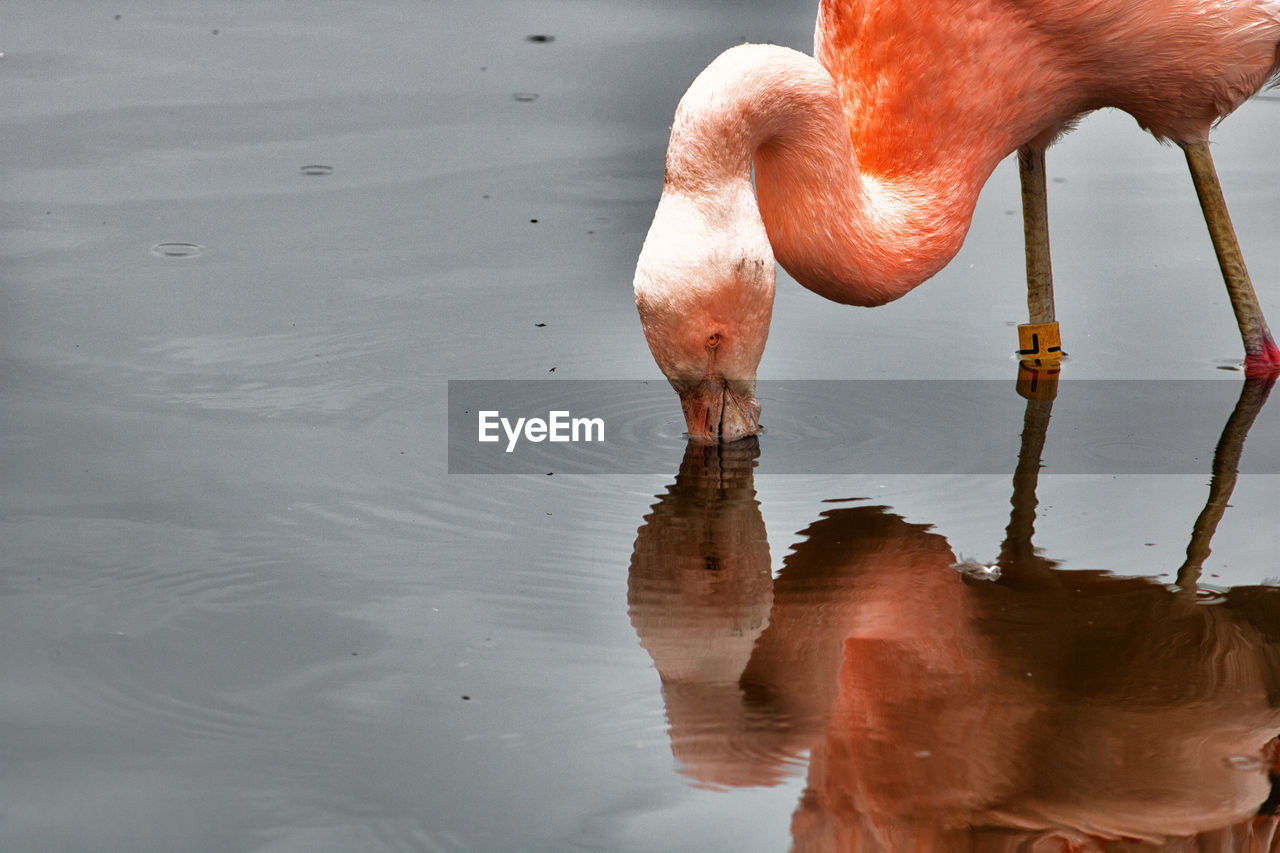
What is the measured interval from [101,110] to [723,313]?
5364 millimetres

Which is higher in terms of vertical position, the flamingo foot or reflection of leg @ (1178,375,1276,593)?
the flamingo foot

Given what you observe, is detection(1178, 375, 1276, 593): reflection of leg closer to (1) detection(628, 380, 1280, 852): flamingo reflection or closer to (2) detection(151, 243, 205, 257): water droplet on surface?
(1) detection(628, 380, 1280, 852): flamingo reflection

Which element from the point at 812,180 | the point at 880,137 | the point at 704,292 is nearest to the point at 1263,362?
the point at 880,137

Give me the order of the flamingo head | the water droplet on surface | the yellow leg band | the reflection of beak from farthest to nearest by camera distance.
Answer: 1. the water droplet on surface
2. the yellow leg band
3. the reflection of beak
4. the flamingo head

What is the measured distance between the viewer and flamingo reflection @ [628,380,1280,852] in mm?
3816

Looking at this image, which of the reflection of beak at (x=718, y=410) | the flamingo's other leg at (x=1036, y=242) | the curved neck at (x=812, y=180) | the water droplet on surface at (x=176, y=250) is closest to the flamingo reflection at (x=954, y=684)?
the reflection of beak at (x=718, y=410)

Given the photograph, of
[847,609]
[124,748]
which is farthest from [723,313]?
[124,748]

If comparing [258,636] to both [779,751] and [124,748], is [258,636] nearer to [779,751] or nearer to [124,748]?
[124,748]

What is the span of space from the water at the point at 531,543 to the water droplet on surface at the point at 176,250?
26mm

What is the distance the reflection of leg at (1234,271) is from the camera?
20.9ft

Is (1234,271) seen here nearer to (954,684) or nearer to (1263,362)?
(1263,362)

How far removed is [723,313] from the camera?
5.04 metres

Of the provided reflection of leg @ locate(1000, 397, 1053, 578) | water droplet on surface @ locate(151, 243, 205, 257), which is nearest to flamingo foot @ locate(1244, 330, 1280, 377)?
reflection of leg @ locate(1000, 397, 1053, 578)

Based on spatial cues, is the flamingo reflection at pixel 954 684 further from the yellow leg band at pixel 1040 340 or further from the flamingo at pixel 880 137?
the yellow leg band at pixel 1040 340
